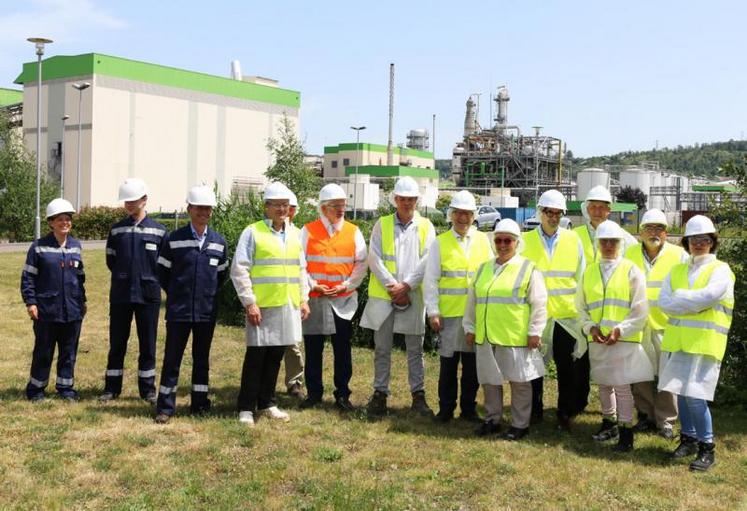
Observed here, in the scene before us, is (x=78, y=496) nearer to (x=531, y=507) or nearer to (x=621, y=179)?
(x=531, y=507)

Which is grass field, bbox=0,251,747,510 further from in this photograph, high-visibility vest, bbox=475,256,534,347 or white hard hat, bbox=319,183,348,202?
white hard hat, bbox=319,183,348,202

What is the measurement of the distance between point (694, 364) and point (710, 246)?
0.94m

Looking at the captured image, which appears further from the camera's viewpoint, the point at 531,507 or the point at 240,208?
the point at 240,208

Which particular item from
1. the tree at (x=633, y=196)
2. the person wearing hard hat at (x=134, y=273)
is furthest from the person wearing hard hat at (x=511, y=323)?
the tree at (x=633, y=196)

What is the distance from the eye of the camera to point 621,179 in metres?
73.8

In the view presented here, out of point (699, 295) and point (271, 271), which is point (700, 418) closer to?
point (699, 295)

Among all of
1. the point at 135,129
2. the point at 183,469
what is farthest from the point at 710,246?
the point at 135,129

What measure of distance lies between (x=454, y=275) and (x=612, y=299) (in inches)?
55.1

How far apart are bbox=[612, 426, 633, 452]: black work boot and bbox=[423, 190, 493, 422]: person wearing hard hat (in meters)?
1.34

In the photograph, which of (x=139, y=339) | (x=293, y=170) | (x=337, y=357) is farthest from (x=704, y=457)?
(x=293, y=170)

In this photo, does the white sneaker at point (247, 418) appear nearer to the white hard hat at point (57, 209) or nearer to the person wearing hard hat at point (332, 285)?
the person wearing hard hat at point (332, 285)

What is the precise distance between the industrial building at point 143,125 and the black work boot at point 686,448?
42.1 metres

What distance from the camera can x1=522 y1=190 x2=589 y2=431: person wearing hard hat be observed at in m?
6.85

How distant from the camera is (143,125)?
52594 millimetres
